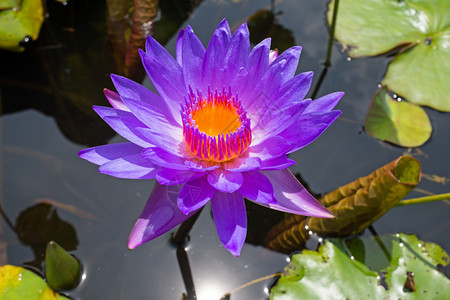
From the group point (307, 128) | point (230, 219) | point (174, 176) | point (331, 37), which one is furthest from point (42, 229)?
point (331, 37)

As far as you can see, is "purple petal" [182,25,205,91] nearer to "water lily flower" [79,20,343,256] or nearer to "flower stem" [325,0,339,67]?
"water lily flower" [79,20,343,256]

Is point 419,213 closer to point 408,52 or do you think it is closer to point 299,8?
point 408,52

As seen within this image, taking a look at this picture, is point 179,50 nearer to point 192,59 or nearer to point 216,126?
point 192,59

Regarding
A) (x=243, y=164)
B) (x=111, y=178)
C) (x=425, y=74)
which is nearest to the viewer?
(x=243, y=164)

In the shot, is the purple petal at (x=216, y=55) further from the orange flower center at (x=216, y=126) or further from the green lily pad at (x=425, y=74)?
the green lily pad at (x=425, y=74)

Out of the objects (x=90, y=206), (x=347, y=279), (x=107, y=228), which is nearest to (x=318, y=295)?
(x=347, y=279)

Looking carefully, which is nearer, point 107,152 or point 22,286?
point 107,152
